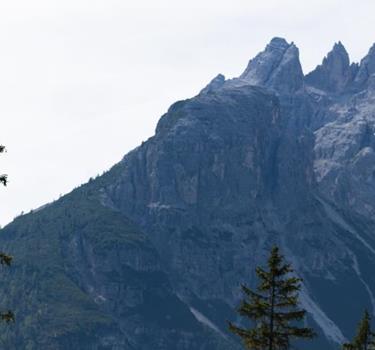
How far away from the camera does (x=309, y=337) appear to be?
5412 centimetres

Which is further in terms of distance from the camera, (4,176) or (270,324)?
(270,324)

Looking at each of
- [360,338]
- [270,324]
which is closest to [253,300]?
[270,324]

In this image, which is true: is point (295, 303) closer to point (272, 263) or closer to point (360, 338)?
point (272, 263)

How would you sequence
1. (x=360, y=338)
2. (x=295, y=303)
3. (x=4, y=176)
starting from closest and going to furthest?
(x=4, y=176) < (x=295, y=303) < (x=360, y=338)

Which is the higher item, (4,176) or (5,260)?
(4,176)

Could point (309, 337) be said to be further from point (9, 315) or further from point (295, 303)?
point (9, 315)

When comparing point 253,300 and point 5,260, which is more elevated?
point 5,260

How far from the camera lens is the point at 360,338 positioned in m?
61.9

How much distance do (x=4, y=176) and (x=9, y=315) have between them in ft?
21.9

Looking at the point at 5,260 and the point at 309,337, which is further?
the point at 309,337

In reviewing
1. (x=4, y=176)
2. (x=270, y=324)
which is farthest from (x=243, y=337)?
(x=4, y=176)

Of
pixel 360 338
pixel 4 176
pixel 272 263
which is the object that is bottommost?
pixel 360 338

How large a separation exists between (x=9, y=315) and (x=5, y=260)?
2.62 m

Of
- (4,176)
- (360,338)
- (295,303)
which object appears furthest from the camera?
(360,338)
